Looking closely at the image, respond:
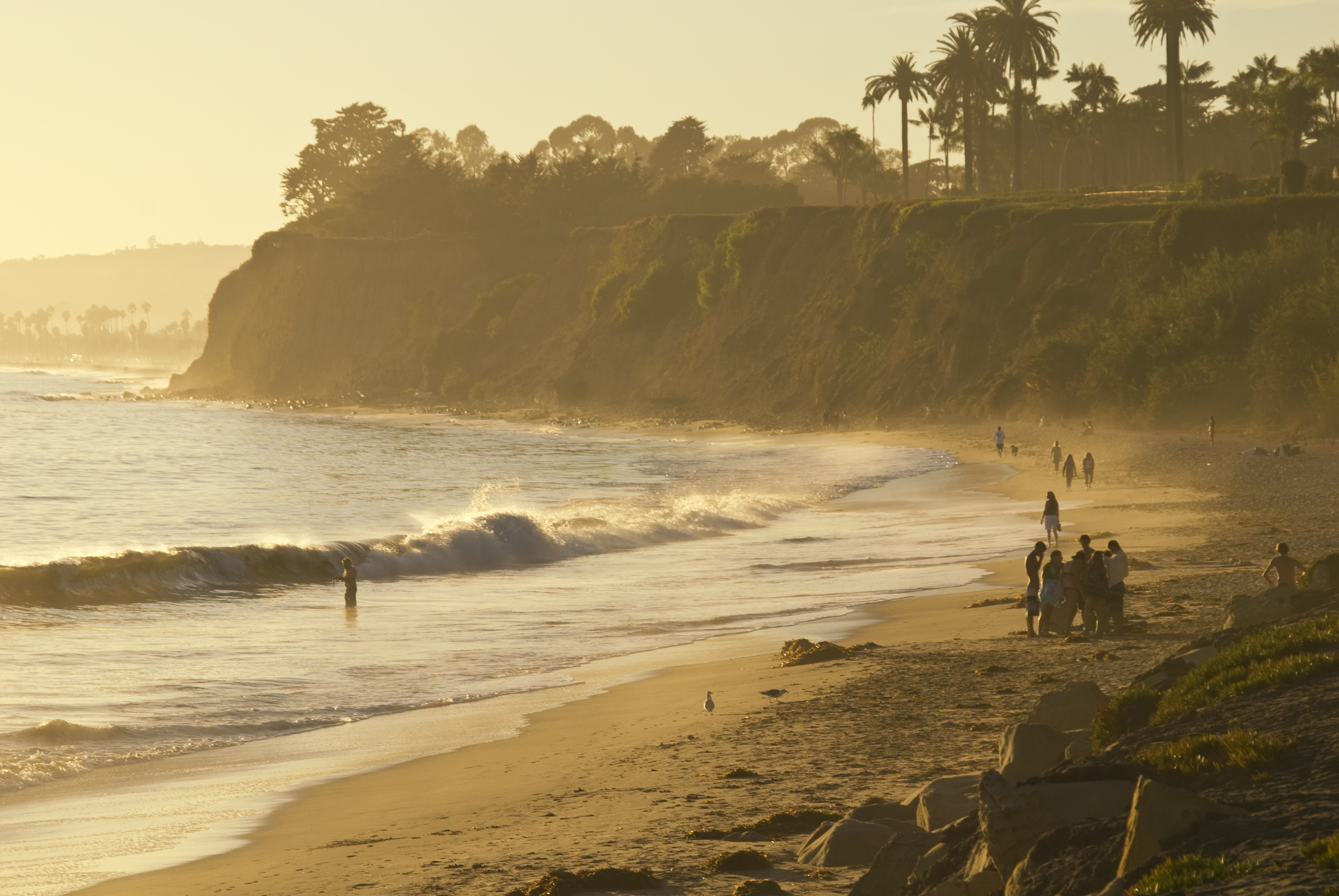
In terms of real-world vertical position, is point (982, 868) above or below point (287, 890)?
above

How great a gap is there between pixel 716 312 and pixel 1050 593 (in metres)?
76.9

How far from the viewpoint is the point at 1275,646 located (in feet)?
29.9

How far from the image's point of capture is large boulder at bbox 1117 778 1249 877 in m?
5.66

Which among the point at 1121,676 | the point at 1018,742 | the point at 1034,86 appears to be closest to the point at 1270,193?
the point at 1034,86

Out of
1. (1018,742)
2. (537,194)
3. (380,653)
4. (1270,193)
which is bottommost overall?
(380,653)

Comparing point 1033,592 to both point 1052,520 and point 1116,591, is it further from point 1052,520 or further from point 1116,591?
point 1052,520

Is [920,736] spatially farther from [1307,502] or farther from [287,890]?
[1307,502]

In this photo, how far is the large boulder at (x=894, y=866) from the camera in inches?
282

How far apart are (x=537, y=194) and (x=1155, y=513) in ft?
310

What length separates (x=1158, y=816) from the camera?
569 centimetres

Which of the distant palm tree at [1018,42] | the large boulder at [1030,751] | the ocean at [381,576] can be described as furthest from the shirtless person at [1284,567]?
the distant palm tree at [1018,42]

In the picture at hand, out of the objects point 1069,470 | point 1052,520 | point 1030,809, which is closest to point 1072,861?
point 1030,809

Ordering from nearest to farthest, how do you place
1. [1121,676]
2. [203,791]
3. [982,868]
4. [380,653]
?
[982,868]
[203,791]
[1121,676]
[380,653]

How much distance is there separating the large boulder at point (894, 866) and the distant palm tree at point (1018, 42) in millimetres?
78097
